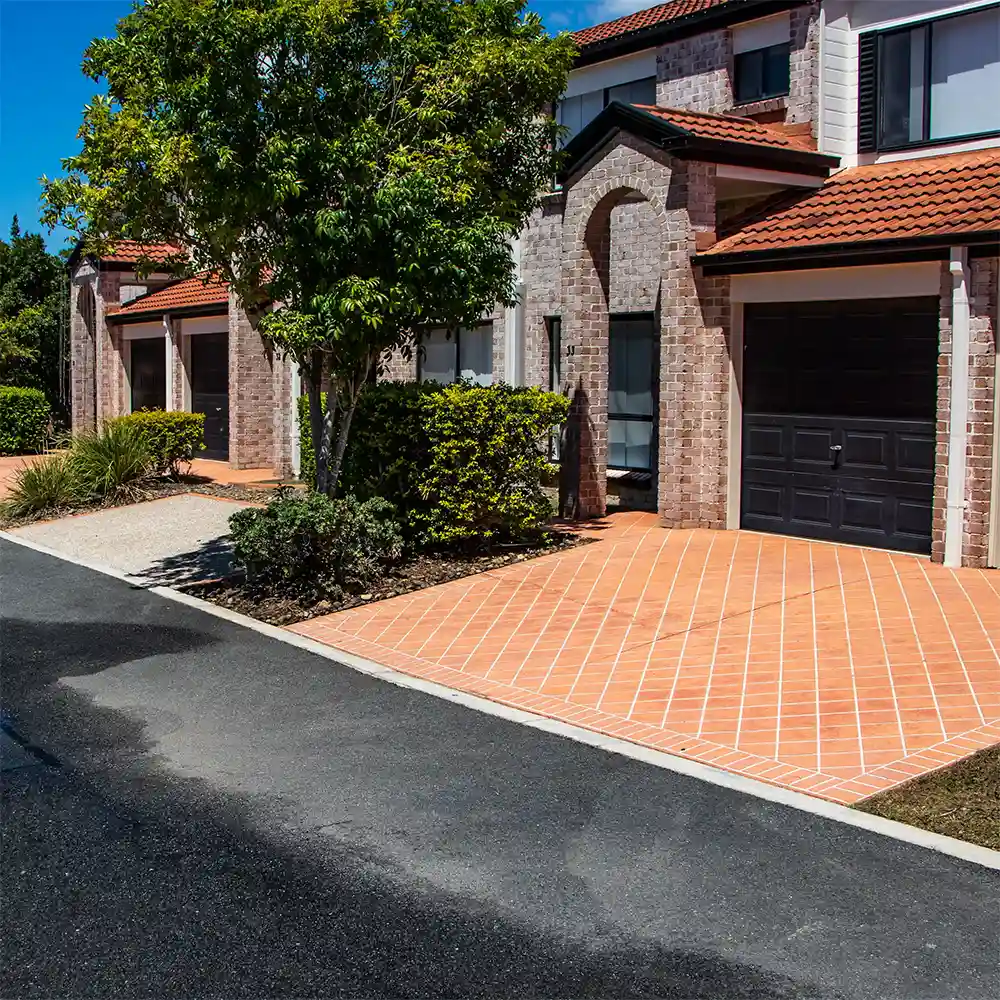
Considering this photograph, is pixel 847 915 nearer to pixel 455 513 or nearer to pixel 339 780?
pixel 339 780

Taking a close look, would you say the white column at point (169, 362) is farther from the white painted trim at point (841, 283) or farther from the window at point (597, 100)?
the white painted trim at point (841, 283)

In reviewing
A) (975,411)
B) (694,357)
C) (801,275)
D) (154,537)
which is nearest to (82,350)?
(154,537)

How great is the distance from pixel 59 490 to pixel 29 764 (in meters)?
12.5

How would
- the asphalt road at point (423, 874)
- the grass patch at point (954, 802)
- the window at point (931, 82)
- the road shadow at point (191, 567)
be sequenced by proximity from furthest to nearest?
1. the window at point (931, 82)
2. the road shadow at point (191, 567)
3. the grass patch at point (954, 802)
4. the asphalt road at point (423, 874)

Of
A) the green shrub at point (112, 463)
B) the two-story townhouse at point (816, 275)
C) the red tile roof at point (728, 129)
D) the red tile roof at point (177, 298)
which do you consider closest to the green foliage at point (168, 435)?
the green shrub at point (112, 463)

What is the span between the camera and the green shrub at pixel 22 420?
97.0ft

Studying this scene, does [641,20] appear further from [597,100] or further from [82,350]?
[82,350]

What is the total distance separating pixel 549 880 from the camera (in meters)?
5.66

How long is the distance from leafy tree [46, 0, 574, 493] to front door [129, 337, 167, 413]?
17.2 metres

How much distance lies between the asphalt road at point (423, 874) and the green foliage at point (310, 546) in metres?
3.68

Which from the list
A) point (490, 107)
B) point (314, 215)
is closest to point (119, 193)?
point (314, 215)

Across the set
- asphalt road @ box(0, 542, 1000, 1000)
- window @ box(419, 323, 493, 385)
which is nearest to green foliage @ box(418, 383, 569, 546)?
asphalt road @ box(0, 542, 1000, 1000)

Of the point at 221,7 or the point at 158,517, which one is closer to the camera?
the point at 221,7

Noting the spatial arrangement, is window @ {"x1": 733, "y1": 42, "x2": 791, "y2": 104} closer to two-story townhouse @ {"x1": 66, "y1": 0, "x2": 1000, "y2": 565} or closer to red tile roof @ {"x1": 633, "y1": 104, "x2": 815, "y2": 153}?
two-story townhouse @ {"x1": 66, "y1": 0, "x2": 1000, "y2": 565}
